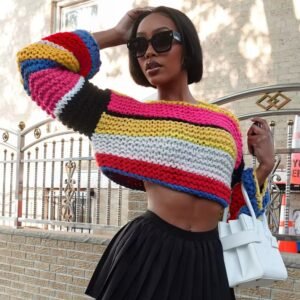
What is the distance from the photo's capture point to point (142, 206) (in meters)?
4.52

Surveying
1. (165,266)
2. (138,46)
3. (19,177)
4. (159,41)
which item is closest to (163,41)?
(159,41)

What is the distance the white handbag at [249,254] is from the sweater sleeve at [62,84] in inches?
25.1

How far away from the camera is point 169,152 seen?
1.94 meters

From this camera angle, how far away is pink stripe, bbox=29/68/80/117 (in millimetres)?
1963

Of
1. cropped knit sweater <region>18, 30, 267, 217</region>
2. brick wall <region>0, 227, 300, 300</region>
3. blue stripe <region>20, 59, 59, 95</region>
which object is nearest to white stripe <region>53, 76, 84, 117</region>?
cropped knit sweater <region>18, 30, 267, 217</region>

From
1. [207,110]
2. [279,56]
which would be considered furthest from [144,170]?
[279,56]

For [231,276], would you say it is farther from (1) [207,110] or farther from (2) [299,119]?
Answer: (2) [299,119]

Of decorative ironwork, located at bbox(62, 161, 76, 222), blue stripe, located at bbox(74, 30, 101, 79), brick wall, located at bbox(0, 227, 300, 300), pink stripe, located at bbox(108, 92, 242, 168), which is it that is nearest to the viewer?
pink stripe, located at bbox(108, 92, 242, 168)

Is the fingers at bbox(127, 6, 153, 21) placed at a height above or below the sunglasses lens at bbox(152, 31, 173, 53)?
above

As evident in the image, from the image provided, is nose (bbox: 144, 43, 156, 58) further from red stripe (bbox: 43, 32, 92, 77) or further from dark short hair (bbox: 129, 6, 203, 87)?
red stripe (bbox: 43, 32, 92, 77)

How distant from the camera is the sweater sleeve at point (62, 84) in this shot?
197 centimetres

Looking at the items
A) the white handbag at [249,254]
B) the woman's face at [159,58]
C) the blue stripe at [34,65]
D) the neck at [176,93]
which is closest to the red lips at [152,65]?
the woman's face at [159,58]

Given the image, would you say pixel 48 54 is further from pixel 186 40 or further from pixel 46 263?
pixel 46 263

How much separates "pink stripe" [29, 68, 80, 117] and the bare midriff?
0.44 m
